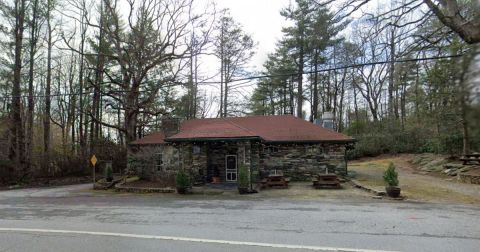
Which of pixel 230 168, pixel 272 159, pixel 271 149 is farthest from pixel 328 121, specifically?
pixel 230 168

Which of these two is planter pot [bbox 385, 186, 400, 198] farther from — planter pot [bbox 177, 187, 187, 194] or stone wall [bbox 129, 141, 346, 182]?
planter pot [bbox 177, 187, 187, 194]

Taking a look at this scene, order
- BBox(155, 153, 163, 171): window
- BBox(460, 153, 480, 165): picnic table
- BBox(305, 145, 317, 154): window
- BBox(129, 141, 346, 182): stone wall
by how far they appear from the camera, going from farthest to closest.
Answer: BBox(155, 153, 163, 171): window → BBox(305, 145, 317, 154): window → BBox(129, 141, 346, 182): stone wall → BBox(460, 153, 480, 165): picnic table

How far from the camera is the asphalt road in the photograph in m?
7.27

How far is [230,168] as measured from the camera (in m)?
24.3

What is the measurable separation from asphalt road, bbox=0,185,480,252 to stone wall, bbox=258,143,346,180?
412 inches

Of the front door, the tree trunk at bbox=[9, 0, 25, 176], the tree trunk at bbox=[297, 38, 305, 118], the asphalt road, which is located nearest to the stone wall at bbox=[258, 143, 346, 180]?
the front door

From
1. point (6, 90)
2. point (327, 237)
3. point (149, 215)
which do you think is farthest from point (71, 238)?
point (6, 90)

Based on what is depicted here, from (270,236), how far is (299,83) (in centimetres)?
3266

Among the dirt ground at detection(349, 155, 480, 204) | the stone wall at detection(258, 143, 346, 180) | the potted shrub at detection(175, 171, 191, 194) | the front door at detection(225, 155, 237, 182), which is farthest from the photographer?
the front door at detection(225, 155, 237, 182)

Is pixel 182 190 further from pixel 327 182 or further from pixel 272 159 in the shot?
pixel 327 182

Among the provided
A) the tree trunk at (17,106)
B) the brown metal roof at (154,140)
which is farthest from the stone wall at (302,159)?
the tree trunk at (17,106)

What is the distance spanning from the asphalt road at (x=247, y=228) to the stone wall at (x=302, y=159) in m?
10.5

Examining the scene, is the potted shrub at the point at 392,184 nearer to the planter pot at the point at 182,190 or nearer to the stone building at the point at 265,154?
the stone building at the point at 265,154

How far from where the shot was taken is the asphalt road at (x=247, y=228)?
727 cm
